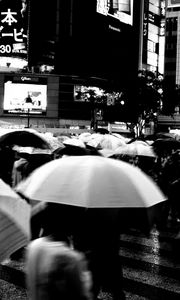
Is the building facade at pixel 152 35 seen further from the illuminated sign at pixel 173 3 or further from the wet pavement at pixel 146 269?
the wet pavement at pixel 146 269

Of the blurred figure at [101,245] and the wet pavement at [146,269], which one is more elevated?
the blurred figure at [101,245]

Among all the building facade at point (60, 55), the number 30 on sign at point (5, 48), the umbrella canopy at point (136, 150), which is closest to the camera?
the umbrella canopy at point (136, 150)

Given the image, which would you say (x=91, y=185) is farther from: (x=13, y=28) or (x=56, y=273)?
(x=13, y=28)

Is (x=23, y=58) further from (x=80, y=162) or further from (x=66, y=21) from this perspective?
(x=80, y=162)

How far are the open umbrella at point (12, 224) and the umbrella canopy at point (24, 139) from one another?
6.02m

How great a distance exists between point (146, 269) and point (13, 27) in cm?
4758

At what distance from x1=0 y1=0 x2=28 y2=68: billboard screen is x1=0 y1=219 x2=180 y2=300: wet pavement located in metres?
44.9

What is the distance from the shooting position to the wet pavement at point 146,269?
5957 mm

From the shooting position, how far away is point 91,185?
3662mm

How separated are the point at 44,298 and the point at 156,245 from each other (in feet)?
20.1

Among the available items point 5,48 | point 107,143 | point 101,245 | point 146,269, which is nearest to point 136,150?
point 107,143

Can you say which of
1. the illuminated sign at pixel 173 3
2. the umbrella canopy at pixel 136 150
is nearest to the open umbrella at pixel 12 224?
the illuminated sign at pixel 173 3

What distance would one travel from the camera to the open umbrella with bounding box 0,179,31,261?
3.12 meters

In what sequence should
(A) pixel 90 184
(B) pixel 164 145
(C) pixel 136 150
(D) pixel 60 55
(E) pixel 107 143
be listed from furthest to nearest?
(D) pixel 60 55 → (E) pixel 107 143 → (B) pixel 164 145 → (C) pixel 136 150 → (A) pixel 90 184
